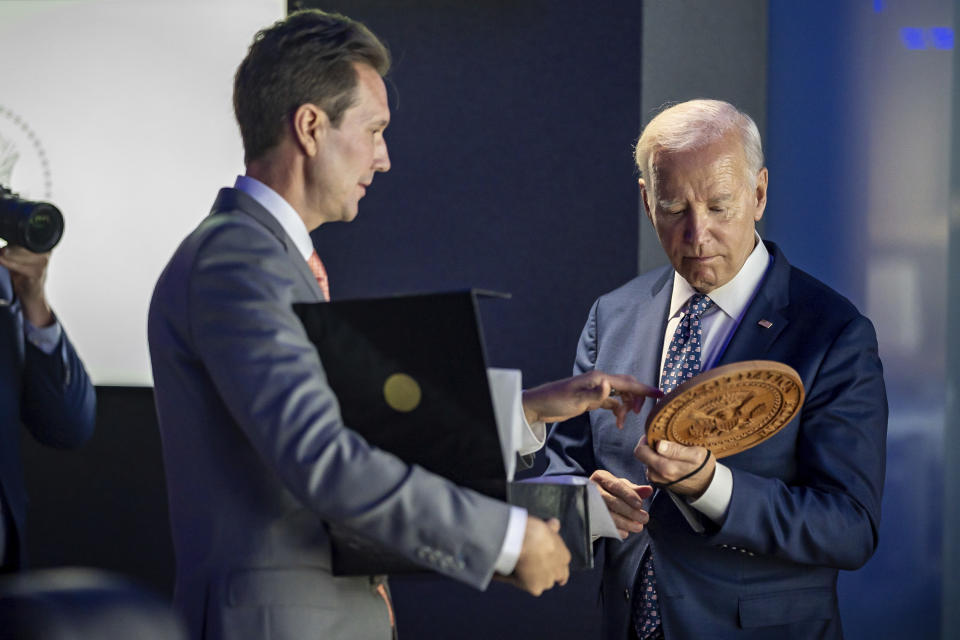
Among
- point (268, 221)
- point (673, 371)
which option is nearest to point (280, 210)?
point (268, 221)

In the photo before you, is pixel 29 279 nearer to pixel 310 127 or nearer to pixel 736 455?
pixel 310 127

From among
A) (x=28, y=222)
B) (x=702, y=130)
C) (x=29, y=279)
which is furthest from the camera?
(x=29, y=279)

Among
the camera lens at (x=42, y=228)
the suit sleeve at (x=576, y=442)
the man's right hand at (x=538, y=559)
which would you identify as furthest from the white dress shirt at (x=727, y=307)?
the camera lens at (x=42, y=228)

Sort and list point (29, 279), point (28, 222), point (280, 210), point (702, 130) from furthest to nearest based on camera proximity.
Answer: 1. point (29, 279)
2. point (28, 222)
3. point (702, 130)
4. point (280, 210)

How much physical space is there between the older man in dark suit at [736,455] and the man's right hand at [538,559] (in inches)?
14.8

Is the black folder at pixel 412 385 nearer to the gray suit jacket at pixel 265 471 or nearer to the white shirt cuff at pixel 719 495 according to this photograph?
the gray suit jacket at pixel 265 471

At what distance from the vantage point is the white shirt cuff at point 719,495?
1.73 m

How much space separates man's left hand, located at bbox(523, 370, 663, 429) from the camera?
5.94 feet

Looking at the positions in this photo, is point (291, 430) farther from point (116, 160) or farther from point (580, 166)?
point (116, 160)

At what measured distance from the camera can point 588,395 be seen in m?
1.81

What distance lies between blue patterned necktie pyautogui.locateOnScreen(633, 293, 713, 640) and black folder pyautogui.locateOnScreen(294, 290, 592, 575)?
0.70 m

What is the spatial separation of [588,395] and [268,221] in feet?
2.25

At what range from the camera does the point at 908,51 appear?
2846 millimetres

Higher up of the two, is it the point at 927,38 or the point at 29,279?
the point at 927,38
